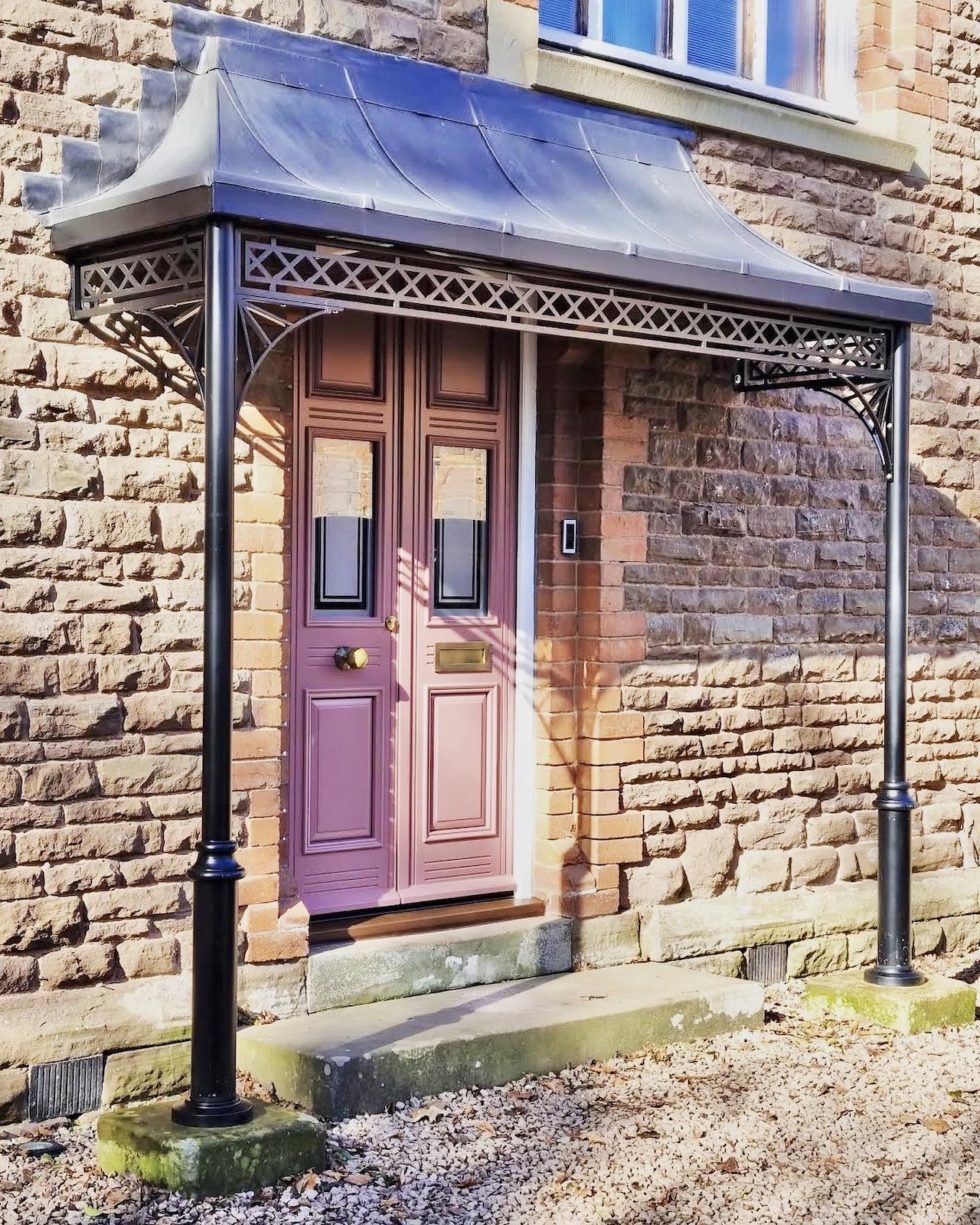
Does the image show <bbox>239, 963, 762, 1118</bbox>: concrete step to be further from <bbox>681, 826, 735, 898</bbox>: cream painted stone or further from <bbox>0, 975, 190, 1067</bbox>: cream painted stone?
<bbox>681, 826, 735, 898</bbox>: cream painted stone

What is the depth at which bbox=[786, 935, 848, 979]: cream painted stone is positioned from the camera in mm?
8281

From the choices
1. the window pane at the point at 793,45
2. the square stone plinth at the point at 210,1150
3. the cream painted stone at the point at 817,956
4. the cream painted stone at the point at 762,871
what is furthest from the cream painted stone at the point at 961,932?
the square stone plinth at the point at 210,1150

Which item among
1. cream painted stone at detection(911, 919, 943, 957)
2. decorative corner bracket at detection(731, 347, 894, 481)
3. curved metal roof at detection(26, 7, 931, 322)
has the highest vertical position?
curved metal roof at detection(26, 7, 931, 322)

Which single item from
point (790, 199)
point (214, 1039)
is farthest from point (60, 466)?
A: point (790, 199)

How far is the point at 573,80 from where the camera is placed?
24.3 feet

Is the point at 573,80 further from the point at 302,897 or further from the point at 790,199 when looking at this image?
the point at 302,897

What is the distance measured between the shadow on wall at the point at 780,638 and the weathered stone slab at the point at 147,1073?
216cm

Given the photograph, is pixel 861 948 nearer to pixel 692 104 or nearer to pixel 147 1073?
pixel 147 1073

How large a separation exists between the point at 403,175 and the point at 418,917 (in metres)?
2.96

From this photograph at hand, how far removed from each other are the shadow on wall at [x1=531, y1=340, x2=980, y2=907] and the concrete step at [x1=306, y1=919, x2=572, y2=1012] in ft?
1.57

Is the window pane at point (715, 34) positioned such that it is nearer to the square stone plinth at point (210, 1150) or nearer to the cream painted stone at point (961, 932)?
the cream painted stone at point (961, 932)

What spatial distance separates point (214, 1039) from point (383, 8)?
13.1ft

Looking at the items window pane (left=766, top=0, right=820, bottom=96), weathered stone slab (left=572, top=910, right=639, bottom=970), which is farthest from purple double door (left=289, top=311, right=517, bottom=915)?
window pane (left=766, top=0, right=820, bottom=96)

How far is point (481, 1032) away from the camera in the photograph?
20.7ft
